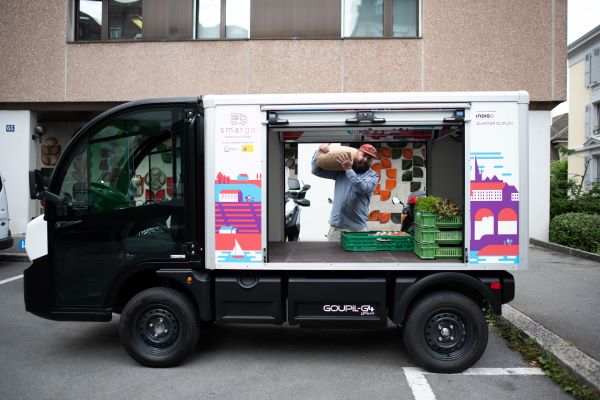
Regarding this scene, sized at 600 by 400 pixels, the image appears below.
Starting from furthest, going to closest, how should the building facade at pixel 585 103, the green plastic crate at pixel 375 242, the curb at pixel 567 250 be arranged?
1. the building facade at pixel 585 103
2. the curb at pixel 567 250
3. the green plastic crate at pixel 375 242

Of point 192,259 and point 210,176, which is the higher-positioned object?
point 210,176

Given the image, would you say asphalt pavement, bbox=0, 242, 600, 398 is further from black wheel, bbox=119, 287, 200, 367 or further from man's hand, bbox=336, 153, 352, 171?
man's hand, bbox=336, 153, 352, 171

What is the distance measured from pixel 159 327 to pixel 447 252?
270 centimetres

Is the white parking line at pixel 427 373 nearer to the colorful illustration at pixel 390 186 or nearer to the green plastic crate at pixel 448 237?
the green plastic crate at pixel 448 237

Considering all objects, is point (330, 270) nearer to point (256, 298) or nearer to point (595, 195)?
point (256, 298)

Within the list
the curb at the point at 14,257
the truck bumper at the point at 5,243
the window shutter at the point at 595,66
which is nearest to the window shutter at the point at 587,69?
the window shutter at the point at 595,66

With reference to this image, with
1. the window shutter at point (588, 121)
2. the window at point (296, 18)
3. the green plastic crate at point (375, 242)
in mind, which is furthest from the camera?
the window shutter at point (588, 121)

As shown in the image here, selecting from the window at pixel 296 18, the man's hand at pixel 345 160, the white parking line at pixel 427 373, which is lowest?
the white parking line at pixel 427 373

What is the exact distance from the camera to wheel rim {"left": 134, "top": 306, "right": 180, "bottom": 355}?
443 cm

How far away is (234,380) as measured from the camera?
424 cm

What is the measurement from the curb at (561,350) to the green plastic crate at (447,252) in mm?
1343

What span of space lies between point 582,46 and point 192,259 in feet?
104

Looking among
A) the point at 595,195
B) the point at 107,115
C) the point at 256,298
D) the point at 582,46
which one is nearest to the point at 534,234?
the point at 595,195

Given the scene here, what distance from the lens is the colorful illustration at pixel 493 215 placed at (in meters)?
4.25
